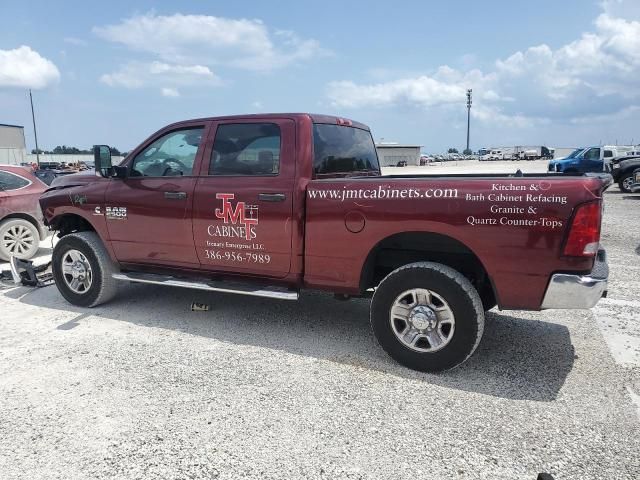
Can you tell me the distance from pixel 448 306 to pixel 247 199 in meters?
1.88

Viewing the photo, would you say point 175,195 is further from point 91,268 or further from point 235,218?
point 91,268

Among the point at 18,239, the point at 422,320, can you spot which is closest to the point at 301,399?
the point at 422,320

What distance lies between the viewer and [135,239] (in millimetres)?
4852

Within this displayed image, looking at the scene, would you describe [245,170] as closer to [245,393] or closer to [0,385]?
[245,393]

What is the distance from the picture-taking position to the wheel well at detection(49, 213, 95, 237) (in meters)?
5.41

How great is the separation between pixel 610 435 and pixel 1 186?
331 inches

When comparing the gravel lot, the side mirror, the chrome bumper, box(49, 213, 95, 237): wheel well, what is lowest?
the gravel lot

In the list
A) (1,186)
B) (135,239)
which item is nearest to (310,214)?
(135,239)

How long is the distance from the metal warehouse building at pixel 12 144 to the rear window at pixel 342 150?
5754cm

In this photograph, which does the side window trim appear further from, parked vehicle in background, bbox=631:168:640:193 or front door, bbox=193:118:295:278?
parked vehicle in background, bbox=631:168:640:193

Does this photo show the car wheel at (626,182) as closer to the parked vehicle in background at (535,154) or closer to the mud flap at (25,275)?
the mud flap at (25,275)

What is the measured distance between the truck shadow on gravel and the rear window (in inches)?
58.0

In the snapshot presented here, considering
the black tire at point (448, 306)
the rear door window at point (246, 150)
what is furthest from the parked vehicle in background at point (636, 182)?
the rear door window at point (246, 150)

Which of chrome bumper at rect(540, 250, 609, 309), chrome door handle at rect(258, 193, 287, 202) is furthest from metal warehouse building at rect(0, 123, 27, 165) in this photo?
chrome bumper at rect(540, 250, 609, 309)
